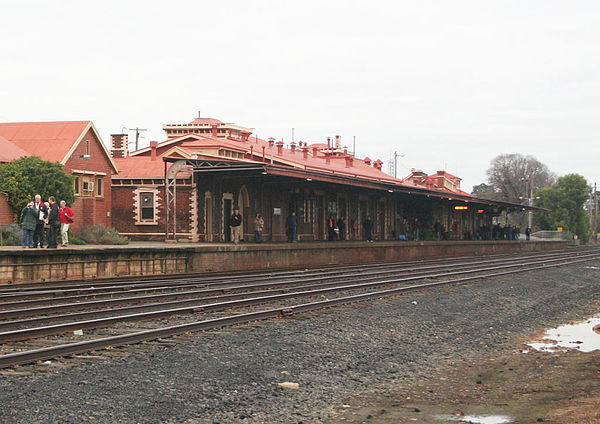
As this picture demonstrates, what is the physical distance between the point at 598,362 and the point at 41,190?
22.4 m

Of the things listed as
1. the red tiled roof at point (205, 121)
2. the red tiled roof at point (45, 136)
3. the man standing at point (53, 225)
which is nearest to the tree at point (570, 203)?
the red tiled roof at point (205, 121)

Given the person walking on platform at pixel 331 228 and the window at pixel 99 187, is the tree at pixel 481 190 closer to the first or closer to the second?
the person walking on platform at pixel 331 228

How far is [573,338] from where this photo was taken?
42.9 feet

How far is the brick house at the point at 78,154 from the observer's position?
109 feet

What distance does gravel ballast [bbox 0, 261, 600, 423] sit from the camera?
6859mm

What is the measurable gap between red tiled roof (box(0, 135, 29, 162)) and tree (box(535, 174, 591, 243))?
210 feet

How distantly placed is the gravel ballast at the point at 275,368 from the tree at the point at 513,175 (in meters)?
95.0

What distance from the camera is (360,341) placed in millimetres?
10969

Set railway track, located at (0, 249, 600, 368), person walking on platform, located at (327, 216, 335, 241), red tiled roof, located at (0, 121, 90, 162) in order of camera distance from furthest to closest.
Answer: person walking on platform, located at (327, 216, 335, 241) → red tiled roof, located at (0, 121, 90, 162) → railway track, located at (0, 249, 600, 368)

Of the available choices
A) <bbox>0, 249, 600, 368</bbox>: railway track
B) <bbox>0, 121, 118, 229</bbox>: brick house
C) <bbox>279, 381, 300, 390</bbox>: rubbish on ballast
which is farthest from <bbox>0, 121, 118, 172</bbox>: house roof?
<bbox>279, 381, 300, 390</bbox>: rubbish on ballast

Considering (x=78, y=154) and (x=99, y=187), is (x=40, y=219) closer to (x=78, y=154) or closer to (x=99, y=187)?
(x=78, y=154)

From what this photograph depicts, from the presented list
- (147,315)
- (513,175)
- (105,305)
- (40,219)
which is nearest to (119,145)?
(40,219)

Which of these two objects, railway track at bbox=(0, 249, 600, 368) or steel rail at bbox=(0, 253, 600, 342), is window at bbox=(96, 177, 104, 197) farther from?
steel rail at bbox=(0, 253, 600, 342)

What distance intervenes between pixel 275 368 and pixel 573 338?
20.6ft
